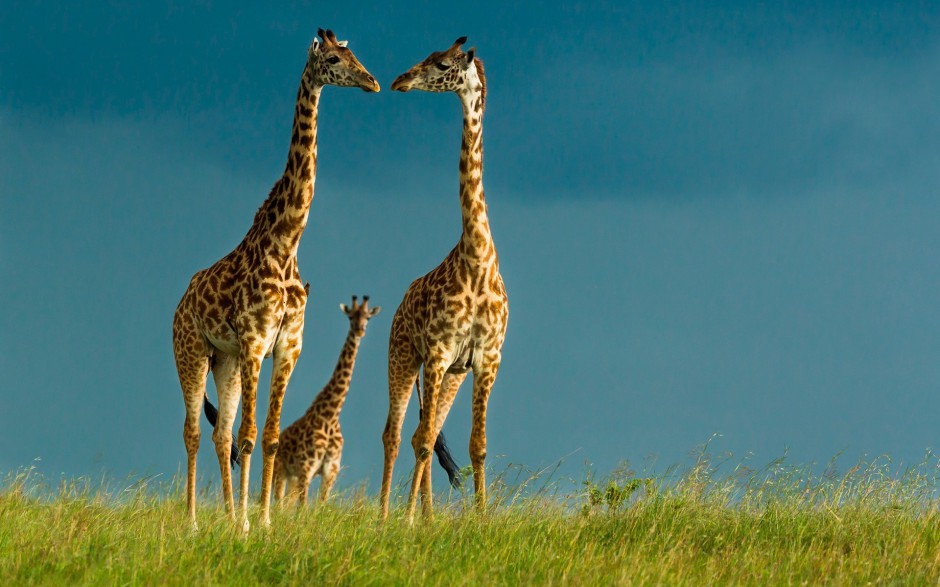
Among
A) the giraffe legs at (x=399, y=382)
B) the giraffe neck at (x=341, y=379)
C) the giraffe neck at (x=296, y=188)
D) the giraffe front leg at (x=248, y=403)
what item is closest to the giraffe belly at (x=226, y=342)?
the giraffe front leg at (x=248, y=403)

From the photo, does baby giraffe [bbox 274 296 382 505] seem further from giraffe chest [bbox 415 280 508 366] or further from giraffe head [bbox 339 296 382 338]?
giraffe chest [bbox 415 280 508 366]

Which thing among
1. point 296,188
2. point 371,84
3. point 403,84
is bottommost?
point 296,188

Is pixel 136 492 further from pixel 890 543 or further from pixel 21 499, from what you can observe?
pixel 890 543

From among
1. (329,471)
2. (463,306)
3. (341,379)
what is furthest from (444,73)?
(329,471)

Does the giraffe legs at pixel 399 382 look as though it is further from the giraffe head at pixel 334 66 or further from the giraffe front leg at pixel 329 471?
the giraffe head at pixel 334 66

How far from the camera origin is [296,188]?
10984 mm

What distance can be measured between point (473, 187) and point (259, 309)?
2.58m

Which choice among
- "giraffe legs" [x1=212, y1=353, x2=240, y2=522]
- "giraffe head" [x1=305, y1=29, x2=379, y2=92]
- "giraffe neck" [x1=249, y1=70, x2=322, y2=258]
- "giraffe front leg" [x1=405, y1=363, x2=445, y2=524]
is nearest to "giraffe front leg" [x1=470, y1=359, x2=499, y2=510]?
"giraffe front leg" [x1=405, y1=363, x2=445, y2=524]

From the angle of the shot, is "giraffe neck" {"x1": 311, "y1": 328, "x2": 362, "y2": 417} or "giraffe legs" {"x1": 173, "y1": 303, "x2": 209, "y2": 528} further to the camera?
"giraffe neck" {"x1": 311, "y1": 328, "x2": 362, "y2": 417}

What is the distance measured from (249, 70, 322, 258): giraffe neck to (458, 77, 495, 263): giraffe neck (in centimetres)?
155

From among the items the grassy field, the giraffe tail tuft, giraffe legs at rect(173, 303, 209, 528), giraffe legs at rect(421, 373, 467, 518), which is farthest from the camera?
the giraffe tail tuft

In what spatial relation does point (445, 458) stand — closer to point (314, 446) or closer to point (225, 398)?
point (314, 446)

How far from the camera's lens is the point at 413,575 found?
772cm

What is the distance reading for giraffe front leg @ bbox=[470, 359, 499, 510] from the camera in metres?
10.8
